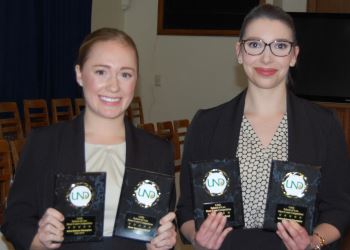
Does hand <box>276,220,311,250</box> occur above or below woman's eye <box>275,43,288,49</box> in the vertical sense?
below

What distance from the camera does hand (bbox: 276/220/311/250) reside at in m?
1.77

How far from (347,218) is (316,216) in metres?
0.11

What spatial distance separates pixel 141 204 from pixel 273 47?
70 centimetres

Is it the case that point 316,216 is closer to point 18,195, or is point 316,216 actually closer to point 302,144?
point 302,144

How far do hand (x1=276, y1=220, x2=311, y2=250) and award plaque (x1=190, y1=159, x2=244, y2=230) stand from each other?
0.14 metres

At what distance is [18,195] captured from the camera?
177cm

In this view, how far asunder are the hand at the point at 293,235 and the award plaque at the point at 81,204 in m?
0.58

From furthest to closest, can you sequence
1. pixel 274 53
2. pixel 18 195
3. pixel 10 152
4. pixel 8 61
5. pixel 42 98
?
pixel 42 98 < pixel 8 61 < pixel 10 152 < pixel 274 53 < pixel 18 195

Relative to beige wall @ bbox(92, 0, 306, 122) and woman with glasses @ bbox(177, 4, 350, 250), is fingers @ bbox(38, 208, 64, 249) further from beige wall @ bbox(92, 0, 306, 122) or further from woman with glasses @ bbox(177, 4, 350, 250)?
beige wall @ bbox(92, 0, 306, 122)

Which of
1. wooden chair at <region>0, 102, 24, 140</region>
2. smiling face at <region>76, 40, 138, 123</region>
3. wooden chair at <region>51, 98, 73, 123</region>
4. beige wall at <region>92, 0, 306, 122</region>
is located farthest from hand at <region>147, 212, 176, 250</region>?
beige wall at <region>92, 0, 306, 122</region>

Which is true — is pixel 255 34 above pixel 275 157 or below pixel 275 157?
above

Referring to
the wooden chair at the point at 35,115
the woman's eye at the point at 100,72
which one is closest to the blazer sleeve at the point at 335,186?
the woman's eye at the point at 100,72

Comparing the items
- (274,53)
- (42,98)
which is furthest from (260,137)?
(42,98)

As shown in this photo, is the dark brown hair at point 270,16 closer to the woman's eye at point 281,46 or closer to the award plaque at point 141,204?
the woman's eye at point 281,46
